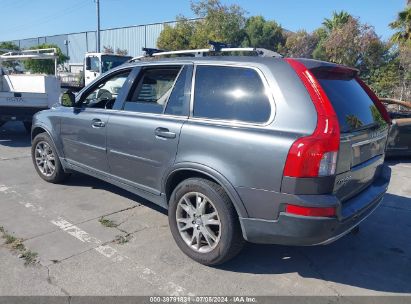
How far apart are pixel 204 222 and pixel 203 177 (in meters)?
0.40

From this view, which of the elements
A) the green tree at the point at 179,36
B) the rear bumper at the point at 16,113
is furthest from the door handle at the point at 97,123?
the green tree at the point at 179,36

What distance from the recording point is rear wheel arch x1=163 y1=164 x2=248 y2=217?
10.3 feet

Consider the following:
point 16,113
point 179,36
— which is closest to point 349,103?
point 16,113

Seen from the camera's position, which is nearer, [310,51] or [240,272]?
[240,272]

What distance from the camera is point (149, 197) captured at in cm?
406

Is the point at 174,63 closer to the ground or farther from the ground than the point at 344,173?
farther from the ground

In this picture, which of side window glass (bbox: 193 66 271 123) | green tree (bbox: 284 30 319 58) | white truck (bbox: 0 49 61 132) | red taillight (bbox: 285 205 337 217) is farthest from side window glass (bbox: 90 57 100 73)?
green tree (bbox: 284 30 319 58)

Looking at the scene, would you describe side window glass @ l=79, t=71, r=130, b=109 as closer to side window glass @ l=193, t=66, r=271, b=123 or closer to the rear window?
side window glass @ l=193, t=66, r=271, b=123

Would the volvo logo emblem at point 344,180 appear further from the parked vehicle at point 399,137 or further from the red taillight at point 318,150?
the parked vehicle at point 399,137

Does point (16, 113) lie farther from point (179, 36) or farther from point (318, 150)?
point (179, 36)

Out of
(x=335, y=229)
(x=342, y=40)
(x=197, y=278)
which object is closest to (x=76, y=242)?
(x=197, y=278)

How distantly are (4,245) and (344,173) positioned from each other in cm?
316

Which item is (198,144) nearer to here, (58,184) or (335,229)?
(335,229)

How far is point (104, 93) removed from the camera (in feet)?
16.5
